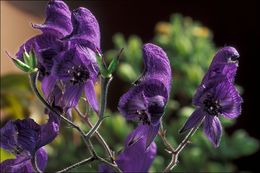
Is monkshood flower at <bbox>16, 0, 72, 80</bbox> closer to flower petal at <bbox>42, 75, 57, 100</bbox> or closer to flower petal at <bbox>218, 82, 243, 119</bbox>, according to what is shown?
flower petal at <bbox>42, 75, 57, 100</bbox>

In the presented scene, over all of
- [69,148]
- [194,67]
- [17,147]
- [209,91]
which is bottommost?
[69,148]

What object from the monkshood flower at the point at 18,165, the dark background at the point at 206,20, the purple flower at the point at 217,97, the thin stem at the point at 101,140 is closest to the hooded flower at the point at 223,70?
the purple flower at the point at 217,97

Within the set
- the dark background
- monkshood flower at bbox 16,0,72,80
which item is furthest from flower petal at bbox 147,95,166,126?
the dark background

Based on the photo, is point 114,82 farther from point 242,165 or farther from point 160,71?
point 160,71

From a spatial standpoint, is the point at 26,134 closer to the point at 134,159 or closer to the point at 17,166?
the point at 17,166

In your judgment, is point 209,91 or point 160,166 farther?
point 160,166

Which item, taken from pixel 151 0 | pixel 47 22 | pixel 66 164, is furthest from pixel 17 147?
pixel 151 0

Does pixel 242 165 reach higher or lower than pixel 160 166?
lower

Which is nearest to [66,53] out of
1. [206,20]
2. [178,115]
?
[178,115]
